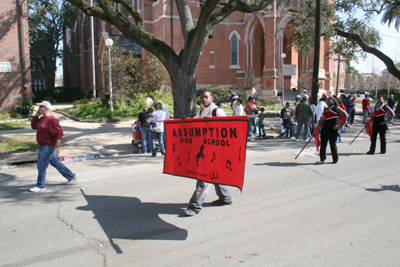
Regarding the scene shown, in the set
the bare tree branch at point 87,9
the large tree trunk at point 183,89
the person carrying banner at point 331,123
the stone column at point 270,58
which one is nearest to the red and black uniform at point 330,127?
the person carrying banner at point 331,123

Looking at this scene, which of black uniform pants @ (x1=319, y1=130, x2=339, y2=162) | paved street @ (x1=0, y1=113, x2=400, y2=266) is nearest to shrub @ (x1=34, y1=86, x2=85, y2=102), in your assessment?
paved street @ (x1=0, y1=113, x2=400, y2=266)

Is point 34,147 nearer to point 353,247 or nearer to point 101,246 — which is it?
point 101,246

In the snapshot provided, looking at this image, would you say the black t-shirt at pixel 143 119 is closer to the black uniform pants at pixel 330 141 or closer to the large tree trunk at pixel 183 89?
the large tree trunk at pixel 183 89

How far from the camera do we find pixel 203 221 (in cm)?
480

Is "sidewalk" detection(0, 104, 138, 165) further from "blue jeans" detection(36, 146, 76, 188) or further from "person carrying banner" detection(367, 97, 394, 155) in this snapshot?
"person carrying banner" detection(367, 97, 394, 155)

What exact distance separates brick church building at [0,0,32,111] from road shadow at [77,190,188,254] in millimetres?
18399

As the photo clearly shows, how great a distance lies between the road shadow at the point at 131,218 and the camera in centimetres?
434

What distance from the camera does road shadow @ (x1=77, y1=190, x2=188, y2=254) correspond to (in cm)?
434

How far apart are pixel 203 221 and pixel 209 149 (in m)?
1.10

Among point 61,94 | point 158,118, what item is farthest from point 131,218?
point 61,94

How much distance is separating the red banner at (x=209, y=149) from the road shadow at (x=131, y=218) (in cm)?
74

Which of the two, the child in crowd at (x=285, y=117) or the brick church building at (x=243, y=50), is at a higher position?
the brick church building at (x=243, y=50)

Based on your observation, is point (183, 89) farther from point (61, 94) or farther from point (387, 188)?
point (61, 94)

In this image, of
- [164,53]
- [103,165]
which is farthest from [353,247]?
[164,53]
